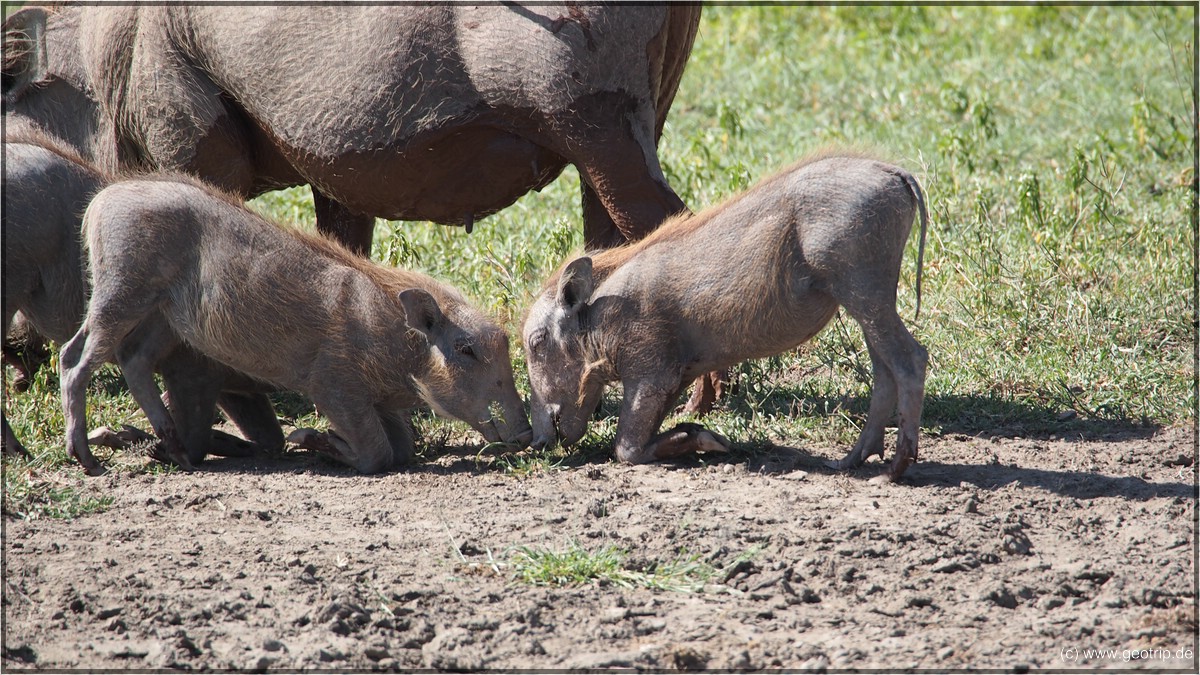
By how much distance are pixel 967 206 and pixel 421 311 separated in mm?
3799

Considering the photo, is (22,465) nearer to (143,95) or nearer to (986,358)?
(143,95)

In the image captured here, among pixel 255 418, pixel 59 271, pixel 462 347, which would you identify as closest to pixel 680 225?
pixel 462 347

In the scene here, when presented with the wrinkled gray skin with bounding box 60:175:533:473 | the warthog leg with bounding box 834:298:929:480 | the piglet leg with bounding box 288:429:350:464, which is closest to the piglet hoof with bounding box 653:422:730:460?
the wrinkled gray skin with bounding box 60:175:533:473

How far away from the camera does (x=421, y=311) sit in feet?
17.6

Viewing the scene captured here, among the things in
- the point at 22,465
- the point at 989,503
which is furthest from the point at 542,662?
the point at 22,465

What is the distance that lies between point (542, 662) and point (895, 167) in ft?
7.75

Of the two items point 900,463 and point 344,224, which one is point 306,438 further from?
point 900,463

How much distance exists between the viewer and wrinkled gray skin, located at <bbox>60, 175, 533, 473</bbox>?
5.16 m

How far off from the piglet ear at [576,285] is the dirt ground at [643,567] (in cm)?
67

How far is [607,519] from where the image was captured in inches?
180

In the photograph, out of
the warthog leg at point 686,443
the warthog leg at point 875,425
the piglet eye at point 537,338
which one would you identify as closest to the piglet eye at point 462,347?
the piglet eye at point 537,338

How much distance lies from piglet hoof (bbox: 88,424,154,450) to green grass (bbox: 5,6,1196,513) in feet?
0.52

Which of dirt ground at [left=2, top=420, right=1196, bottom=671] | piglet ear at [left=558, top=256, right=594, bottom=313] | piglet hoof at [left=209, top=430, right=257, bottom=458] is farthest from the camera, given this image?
piglet hoof at [left=209, top=430, right=257, bottom=458]

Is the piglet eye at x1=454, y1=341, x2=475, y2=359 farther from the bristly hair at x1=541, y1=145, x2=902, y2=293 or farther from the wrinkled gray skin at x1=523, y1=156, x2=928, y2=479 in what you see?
the bristly hair at x1=541, y1=145, x2=902, y2=293
